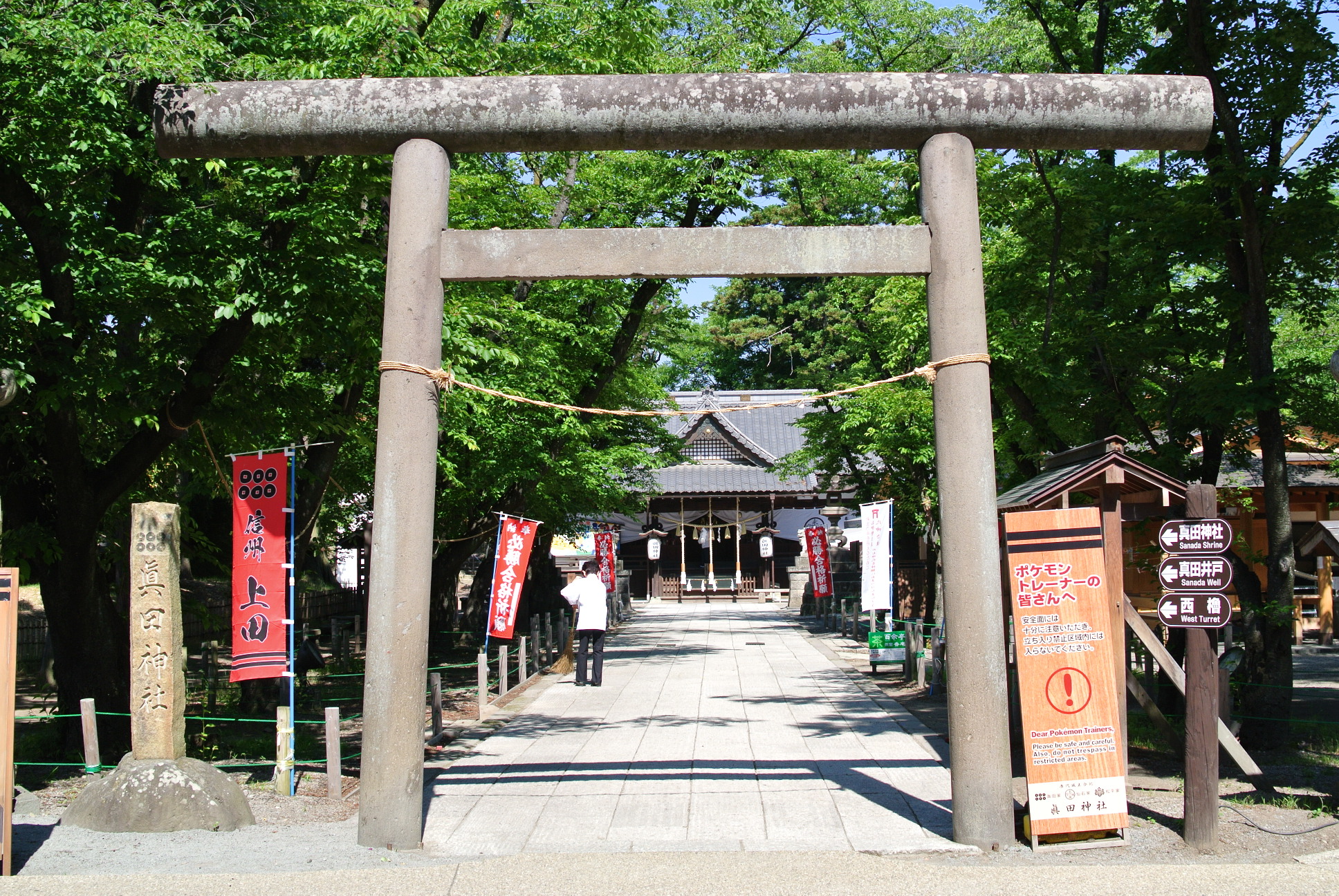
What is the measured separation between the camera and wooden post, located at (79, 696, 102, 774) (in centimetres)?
865

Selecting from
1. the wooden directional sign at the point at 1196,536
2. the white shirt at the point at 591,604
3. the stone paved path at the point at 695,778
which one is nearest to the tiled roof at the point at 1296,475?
the stone paved path at the point at 695,778

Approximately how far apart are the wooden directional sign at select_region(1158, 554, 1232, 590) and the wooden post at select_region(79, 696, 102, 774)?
27.5 feet

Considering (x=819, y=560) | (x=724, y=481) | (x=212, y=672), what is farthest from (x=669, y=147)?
(x=724, y=481)

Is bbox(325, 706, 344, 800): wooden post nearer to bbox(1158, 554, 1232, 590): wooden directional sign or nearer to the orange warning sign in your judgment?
the orange warning sign

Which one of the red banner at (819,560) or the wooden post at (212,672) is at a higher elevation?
the red banner at (819,560)

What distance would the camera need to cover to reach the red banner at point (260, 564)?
860 centimetres

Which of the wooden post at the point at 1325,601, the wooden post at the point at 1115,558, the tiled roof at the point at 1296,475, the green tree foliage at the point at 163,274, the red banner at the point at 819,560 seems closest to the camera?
the wooden post at the point at 1115,558

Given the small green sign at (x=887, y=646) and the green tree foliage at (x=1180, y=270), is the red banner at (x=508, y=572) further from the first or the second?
the green tree foliage at (x=1180, y=270)

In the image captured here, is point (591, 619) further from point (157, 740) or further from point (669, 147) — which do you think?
point (669, 147)

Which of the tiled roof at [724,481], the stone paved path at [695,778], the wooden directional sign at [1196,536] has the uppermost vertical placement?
the tiled roof at [724,481]

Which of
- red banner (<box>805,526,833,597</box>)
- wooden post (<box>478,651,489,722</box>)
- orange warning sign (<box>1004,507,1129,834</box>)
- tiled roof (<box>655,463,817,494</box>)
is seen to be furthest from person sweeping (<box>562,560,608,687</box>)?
tiled roof (<box>655,463,817,494</box>)

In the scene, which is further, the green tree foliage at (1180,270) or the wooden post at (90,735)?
the green tree foliage at (1180,270)

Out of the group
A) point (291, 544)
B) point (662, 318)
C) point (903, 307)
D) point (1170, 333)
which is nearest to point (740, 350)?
point (662, 318)

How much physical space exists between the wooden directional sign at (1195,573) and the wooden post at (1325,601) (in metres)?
18.8
